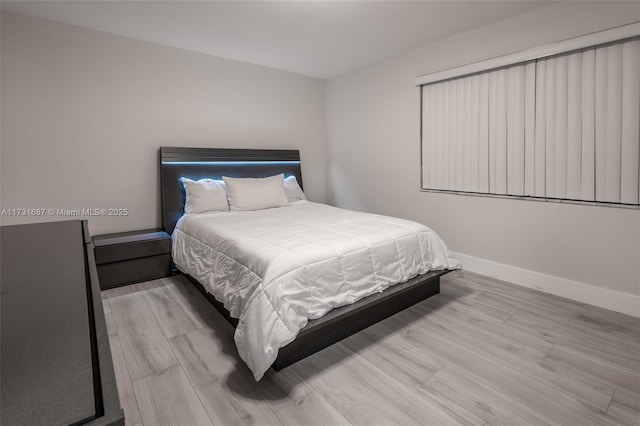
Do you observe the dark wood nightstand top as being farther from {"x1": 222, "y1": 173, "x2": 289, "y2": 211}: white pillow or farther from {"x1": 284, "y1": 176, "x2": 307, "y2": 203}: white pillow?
{"x1": 284, "y1": 176, "x2": 307, "y2": 203}: white pillow

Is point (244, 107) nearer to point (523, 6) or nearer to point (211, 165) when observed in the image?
point (211, 165)

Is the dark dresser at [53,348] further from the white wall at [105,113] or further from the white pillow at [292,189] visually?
the white pillow at [292,189]

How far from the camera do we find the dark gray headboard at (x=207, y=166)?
12.1 feet

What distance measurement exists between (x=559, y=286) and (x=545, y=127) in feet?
4.64

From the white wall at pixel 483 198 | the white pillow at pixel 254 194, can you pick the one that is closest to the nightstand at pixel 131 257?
the white pillow at pixel 254 194

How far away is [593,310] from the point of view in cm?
261

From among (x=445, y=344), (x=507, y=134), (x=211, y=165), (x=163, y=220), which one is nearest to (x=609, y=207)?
(x=507, y=134)

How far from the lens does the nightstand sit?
3.10 meters

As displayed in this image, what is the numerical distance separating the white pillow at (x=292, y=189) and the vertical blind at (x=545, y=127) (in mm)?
1773

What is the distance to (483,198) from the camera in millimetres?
3406

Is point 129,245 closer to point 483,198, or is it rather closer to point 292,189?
point 292,189

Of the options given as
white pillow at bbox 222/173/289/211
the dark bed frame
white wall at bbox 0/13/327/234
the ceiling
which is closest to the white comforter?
the dark bed frame

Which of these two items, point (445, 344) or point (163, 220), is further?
point (163, 220)

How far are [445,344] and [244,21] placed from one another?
10.6ft
